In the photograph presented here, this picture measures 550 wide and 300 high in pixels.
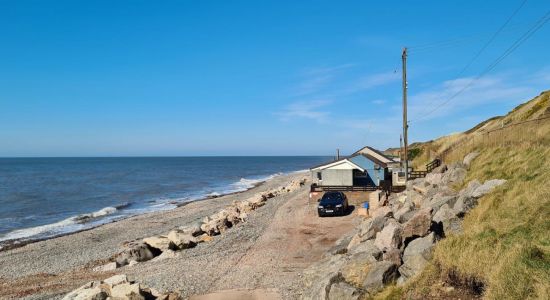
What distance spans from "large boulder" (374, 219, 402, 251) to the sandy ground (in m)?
3.37

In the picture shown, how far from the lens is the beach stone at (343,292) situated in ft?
36.0

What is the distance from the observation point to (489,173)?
731 inches

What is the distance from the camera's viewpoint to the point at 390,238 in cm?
1330

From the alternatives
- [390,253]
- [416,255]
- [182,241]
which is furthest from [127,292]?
[182,241]

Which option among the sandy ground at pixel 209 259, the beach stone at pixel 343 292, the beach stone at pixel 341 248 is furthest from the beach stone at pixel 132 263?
the beach stone at pixel 343 292

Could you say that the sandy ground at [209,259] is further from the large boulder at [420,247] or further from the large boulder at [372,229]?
the large boulder at [420,247]

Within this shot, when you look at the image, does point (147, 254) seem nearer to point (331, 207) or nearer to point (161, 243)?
point (161, 243)

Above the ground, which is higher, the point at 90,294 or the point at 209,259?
the point at 90,294

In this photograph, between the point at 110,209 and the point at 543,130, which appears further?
the point at 110,209

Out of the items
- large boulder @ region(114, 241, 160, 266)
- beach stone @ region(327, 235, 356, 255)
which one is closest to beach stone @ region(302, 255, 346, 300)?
beach stone @ region(327, 235, 356, 255)

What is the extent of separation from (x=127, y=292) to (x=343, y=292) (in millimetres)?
7502

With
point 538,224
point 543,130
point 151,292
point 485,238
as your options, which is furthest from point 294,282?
point 543,130

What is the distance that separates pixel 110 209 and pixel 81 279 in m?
32.5

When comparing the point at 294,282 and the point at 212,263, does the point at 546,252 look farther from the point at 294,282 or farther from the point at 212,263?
the point at 212,263
